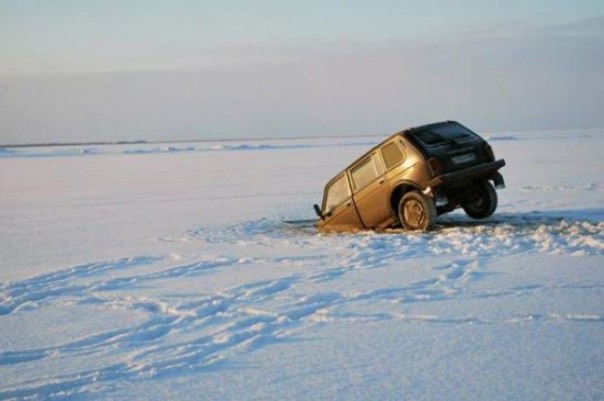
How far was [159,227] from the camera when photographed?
42.7ft

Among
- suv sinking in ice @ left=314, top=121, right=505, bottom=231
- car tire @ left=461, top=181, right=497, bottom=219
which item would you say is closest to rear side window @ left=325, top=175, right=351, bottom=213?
suv sinking in ice @ left=314, top=121, right=505, bottom=231

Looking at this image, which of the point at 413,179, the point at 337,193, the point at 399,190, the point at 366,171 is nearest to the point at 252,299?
the point at 413,179

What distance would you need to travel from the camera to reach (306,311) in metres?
5.77

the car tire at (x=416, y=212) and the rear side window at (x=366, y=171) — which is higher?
the rear side window at (x=366, y=171)

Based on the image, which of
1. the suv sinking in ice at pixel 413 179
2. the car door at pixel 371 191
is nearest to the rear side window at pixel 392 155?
the suv sinking in ice at pixel 413 179

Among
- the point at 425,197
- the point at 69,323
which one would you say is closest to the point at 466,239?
the point at 425,197

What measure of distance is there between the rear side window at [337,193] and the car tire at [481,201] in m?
2.39

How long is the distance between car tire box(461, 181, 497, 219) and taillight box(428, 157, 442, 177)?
2.10m

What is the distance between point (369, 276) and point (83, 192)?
1688cm

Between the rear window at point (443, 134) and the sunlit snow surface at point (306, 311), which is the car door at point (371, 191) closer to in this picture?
the sunlit snow surface at point (306, 311)

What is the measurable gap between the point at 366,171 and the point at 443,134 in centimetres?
147

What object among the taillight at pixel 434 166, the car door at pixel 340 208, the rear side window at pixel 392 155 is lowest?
the car door at pixel 340 208

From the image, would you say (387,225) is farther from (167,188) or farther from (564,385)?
(167,188)

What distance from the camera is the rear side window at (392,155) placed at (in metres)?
10.5
